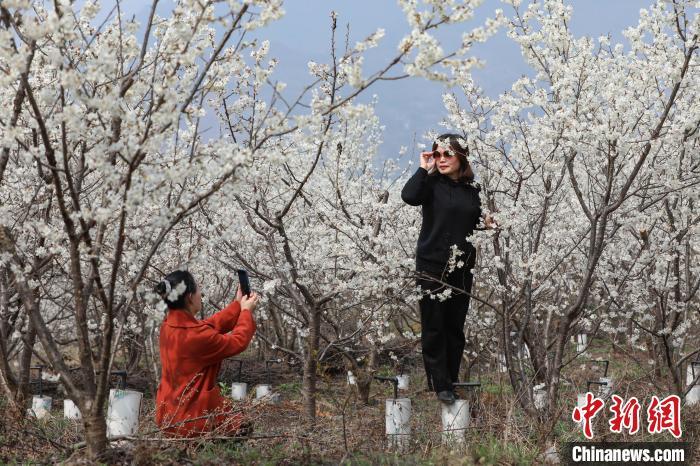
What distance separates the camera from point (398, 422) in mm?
4273

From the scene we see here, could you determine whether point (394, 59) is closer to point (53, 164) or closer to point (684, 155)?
point (53, 164)

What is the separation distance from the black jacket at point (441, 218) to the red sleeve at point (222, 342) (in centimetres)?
119

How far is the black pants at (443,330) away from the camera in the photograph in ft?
14.0

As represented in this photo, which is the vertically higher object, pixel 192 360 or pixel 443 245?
pixel 443 245

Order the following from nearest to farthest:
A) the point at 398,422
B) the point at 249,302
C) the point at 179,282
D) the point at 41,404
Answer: the point at 179,282
the point at 249,302
the point at 398,422
the point at 41,404

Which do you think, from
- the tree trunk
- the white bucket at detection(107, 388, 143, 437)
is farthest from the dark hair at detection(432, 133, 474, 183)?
the white bucket at detection(107, 388, 143, 437)

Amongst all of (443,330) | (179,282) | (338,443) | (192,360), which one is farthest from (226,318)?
(443,330)

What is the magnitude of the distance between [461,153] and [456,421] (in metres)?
1.62

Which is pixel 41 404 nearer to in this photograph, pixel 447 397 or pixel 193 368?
pixel 193 368

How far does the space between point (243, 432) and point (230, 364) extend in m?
7.21

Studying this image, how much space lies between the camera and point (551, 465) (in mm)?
4012

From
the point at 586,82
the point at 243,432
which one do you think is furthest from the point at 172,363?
the point at 586,82

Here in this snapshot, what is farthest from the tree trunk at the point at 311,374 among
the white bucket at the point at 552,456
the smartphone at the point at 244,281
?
the white bucket at the point at 552,456

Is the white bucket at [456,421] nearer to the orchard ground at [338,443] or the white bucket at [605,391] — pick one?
the orchard ground at [338,443]
